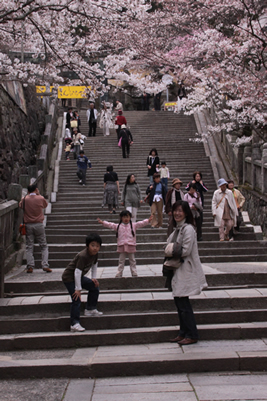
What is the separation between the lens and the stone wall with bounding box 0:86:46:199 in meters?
17.6

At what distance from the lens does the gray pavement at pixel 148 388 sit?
4.95 metres

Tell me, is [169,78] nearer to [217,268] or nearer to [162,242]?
[162,242]

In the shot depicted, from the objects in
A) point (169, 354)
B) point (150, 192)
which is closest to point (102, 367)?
point (169, 354)

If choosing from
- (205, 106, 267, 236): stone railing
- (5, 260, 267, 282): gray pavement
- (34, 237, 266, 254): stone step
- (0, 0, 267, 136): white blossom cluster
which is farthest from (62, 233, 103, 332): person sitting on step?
(205, 106, 267, 236): stone railing

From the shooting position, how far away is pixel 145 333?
6430 mm

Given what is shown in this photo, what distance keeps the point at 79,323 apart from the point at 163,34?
82.8ft

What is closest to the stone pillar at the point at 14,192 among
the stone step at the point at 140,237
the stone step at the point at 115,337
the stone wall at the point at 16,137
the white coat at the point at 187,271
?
the stone step at the point at 140,237

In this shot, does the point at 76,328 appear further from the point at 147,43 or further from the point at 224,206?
the point at 147,43

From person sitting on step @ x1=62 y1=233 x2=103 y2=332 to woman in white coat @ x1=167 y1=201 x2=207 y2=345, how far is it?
1.10 metres

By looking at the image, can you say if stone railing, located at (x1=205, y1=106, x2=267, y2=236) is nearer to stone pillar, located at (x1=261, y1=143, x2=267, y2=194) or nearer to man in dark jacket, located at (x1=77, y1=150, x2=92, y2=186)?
stone pillar, located at (x1=261, y1=143, x2=267, y2=194)

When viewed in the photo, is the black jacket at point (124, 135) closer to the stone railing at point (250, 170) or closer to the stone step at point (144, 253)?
the stone railing at point (250, 170)

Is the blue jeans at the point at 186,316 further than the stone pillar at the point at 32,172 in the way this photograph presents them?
No

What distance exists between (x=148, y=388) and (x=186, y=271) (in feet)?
4.68

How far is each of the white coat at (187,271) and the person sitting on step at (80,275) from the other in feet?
3.94
